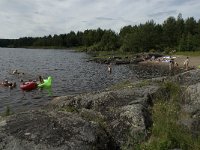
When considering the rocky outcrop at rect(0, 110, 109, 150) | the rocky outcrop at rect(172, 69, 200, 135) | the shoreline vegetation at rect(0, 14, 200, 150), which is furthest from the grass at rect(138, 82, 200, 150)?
the rocky outcrop at rect(0, 110, 109, 150)

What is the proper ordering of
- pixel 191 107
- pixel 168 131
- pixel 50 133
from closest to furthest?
pixel 50 133 < pixel 168 131 < pixel 191 107

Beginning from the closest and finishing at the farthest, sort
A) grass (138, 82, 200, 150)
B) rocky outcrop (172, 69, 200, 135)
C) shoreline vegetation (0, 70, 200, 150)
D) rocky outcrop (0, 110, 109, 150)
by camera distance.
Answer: rocky outcrop (0, 110, 109, 150) → shoreline vegetation (0, 70, 200, 150) → grass (138, 82, 200, 150) → rocky outcrop (172, 69, 200, 135)

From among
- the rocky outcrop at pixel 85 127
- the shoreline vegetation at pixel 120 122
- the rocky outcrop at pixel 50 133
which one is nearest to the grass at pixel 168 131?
the shoreline vegetation at pixel 120 122

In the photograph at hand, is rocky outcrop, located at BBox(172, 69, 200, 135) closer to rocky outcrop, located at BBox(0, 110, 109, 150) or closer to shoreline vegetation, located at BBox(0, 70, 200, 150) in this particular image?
shoreline vegetation, located at BBox(0, 70, 200, 150)

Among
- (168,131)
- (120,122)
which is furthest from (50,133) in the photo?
(168,131)

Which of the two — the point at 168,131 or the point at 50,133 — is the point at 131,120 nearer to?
the point at 168,131

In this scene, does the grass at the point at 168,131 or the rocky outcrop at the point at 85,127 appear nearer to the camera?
the rocky outcrop at the point at 85,127

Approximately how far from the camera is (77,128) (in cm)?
878

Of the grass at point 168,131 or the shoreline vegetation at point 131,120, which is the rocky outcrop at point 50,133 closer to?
the shoreline vegetation at point 131,120

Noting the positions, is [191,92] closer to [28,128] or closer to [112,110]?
[112,110]

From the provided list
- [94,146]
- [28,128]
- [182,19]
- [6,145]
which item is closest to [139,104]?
[94,146]

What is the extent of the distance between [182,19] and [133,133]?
13251 centimetres

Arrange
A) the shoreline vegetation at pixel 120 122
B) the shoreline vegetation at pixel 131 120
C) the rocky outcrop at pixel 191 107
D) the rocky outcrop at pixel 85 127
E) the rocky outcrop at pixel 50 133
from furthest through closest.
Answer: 1. the rocky outcrop at pixel 191 107
2. the shoreline vegetation at pixel 131 120
3. the shoreline vegetation at pixel 120 122
4. the rocky outcrop at pixel 85 127
5. the rocky outcrop at pixel 50 133

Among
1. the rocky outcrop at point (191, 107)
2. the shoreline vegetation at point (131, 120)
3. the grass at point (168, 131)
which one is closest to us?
the shoreline vegetation at point (131, 120)
